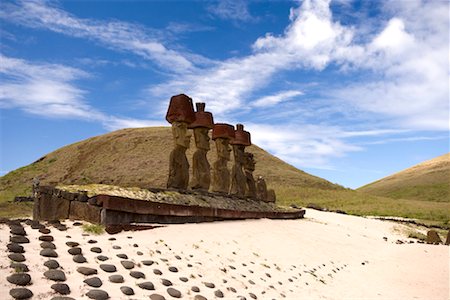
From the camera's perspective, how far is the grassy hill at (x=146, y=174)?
120 feet

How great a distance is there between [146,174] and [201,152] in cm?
3348

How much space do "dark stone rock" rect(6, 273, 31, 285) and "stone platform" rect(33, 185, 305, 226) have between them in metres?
3.04

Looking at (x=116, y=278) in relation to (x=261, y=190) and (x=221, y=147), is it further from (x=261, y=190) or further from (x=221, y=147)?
(x=261, y=190)

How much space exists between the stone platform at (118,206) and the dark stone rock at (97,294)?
2945 mm

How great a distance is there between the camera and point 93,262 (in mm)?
5871

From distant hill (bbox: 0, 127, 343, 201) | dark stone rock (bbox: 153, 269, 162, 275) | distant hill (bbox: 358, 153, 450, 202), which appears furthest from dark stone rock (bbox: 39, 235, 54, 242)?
distant hill (bbox: 358, 153, 450, 202)

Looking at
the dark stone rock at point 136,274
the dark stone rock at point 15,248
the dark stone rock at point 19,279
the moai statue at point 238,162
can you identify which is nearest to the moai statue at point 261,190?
the moai statue at point 238,162

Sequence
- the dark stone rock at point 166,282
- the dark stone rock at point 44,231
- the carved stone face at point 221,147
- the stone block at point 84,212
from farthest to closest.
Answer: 1. the carved stone face at point 221,147
2. the stone block at point 84,212
3. the dark stone rock at point 44,231
4. the dark stone rock at point 166,282

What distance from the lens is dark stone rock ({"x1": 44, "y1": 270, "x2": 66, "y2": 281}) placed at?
505cm

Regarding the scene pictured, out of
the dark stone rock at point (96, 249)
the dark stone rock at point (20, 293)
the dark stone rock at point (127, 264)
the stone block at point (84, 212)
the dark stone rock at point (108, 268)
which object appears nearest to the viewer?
the dark stone rock at point (20, 293)

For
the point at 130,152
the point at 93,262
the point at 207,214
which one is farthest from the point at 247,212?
the point at 130,152

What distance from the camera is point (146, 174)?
4700 cm

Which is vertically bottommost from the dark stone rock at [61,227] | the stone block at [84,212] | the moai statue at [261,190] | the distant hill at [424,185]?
the dark stone rock at [61,227]

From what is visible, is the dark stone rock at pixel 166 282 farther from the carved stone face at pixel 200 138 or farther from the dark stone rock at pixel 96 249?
the carved stone face at pixel 200 138
